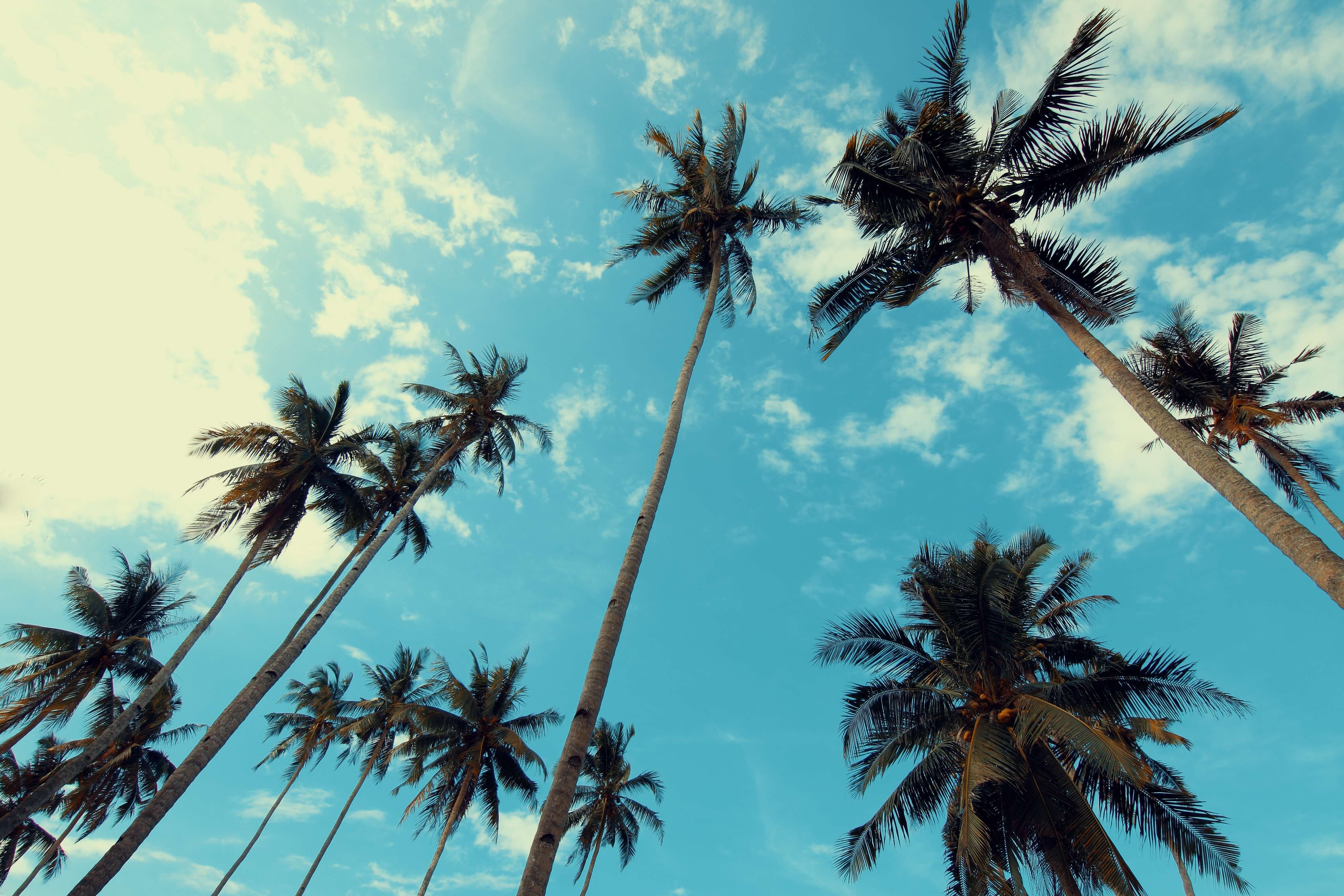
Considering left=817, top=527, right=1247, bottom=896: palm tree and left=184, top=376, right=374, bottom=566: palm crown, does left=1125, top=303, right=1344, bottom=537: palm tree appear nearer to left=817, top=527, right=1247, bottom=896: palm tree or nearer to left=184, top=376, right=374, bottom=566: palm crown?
left=817, top=527, right=1247, bottom=896: palm tree

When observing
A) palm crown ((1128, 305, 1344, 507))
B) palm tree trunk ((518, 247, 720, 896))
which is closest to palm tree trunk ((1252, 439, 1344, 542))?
palm crown ((1128, 305, 1344, 507))

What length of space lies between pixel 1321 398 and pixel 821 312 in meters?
13.2

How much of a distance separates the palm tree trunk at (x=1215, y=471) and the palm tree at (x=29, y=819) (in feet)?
103

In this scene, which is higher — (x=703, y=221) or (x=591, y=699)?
(x=703, y=221)

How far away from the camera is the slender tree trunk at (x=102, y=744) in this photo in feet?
46.9

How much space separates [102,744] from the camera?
15523 millimetres

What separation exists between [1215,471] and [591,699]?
7903 mm

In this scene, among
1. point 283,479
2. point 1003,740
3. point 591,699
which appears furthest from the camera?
point 283,479

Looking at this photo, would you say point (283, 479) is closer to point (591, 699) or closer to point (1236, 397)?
point (591, 699)

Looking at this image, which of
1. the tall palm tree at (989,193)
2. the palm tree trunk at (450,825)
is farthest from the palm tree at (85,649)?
the tall palm tree at (989,193)

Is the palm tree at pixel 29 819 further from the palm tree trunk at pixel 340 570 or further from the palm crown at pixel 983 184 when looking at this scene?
the palm crown at pixel 983 184

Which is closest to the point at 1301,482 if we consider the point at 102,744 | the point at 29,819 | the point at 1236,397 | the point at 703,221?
the point at 1236,397

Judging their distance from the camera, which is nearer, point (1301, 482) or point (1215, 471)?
point (1215, 471)

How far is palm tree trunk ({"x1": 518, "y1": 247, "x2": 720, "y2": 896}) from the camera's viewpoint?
6.23 m
